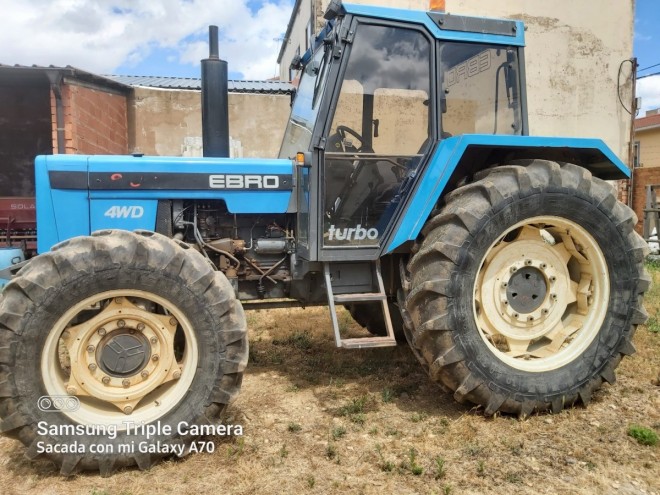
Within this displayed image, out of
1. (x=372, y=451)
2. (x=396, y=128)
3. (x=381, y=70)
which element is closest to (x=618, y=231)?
(x=396, y=128)

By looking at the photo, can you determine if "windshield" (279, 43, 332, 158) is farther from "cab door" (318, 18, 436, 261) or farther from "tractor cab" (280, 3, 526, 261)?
"cab door" (318, 18, 436, 261)

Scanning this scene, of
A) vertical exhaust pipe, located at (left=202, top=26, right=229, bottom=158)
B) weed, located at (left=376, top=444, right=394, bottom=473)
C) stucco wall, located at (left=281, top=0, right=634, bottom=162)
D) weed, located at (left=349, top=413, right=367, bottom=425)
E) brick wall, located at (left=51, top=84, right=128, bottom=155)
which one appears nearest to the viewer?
weed, located at (left=376, top=444, right=394, bottom=473)

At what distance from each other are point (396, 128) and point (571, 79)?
8736 mm

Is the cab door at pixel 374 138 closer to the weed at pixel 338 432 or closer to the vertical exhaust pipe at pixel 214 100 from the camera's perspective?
the vertical exhaust pipe at pixel 214 100

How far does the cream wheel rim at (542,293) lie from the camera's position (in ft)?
10.9

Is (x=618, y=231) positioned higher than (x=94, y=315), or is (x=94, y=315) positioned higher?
(x=618, y=231)

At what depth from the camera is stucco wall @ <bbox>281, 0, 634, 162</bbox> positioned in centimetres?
1027

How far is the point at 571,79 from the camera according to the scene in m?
10.5

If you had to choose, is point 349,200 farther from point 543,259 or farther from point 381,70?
point 543,259

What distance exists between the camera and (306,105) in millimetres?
3684

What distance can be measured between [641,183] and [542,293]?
1094 centimetres

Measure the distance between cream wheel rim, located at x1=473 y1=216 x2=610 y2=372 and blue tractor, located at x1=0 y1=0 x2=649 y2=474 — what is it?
1cm

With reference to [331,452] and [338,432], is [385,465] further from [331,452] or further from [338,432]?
[338,432]
